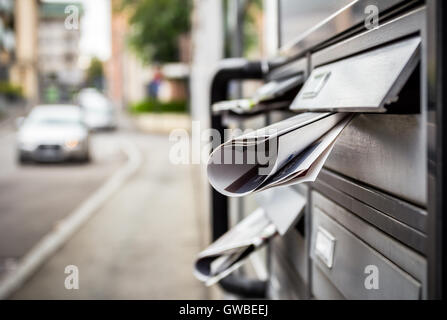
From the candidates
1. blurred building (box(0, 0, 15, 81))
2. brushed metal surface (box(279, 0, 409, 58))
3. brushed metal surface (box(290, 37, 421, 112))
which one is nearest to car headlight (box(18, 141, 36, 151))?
brushed metal surface (box(279, 0, 409, 58))

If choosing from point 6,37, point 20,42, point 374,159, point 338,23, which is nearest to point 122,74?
point 20,42

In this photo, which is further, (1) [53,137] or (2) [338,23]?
(1) [53,137]

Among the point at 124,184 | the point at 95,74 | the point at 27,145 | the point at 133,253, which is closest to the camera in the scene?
the point at 133,253

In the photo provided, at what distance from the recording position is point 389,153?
1.17 metres

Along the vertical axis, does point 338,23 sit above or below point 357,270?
above

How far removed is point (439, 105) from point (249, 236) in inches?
49.7

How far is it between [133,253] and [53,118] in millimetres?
11534

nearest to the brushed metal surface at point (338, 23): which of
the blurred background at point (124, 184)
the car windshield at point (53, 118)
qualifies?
the blurred background at point (124, 184)

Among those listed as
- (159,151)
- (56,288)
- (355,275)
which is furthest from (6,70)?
(355,275)

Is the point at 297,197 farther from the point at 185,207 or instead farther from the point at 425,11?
the point at 185,207

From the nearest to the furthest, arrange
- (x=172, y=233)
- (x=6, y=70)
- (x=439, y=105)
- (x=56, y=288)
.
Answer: (x=439, y=105)
(x=56, y=288)
(x=172, y=233)
(x=6, y=70)

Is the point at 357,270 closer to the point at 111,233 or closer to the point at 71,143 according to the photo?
the point at 111,233
